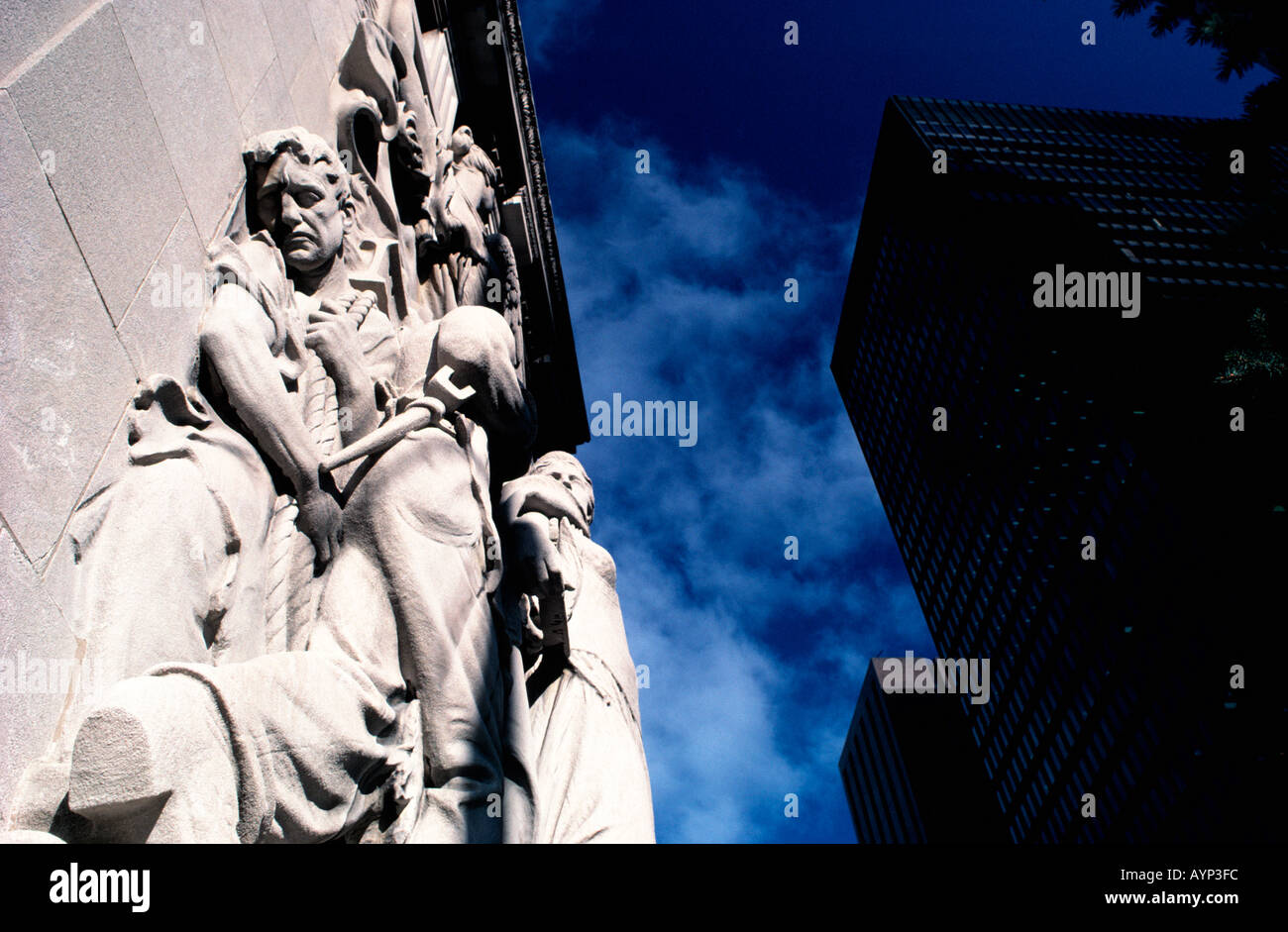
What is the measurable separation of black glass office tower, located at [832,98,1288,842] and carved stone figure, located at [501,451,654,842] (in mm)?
19914

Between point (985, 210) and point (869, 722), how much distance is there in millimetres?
56014

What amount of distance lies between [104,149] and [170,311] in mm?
766

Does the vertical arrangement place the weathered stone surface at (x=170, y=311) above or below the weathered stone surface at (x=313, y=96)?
below

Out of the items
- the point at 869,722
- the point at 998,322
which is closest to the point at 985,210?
the point at 998,322

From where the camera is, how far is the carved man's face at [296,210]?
5.97 meters

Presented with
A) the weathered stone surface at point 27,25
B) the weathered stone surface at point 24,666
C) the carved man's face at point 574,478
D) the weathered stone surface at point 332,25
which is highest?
the weathered stone surface at point 332,25

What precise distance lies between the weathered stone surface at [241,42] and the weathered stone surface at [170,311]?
1526mm

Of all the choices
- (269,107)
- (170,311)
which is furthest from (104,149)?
(269,107)

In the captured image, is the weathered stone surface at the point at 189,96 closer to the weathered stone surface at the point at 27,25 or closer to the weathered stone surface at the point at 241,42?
the weathered stone surface at the point at 241,42

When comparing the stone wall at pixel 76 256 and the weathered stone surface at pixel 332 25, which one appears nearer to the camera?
the stone wall at pixel 76 256

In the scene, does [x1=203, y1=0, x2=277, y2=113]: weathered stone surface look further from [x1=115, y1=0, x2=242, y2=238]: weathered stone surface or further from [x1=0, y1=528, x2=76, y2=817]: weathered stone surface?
[x1=0, y1=528, x2=76, y2=817]: weathered stone surface

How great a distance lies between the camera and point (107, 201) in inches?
162

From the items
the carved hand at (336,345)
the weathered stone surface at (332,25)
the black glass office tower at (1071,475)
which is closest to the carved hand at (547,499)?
the carved hand at (336,345)

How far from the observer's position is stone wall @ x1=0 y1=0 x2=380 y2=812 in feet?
10.5
